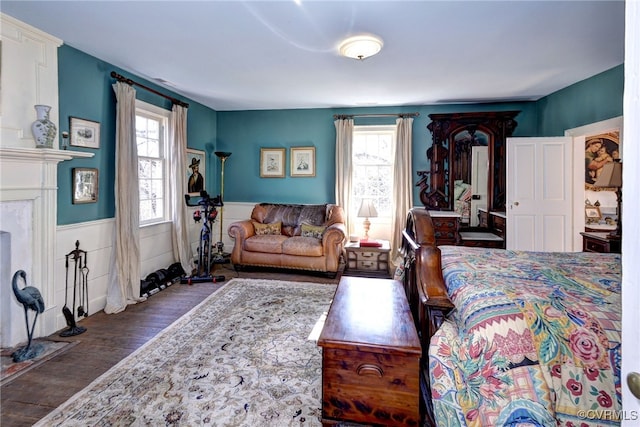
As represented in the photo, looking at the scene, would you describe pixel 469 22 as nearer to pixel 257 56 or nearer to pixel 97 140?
pixel 257 56

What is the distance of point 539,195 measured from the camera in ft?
13.6

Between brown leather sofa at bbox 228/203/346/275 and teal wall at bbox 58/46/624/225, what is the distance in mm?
471

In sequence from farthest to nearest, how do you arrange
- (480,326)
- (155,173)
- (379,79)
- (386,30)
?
(155,173)
(379,79)
(386,30)
(480,326)

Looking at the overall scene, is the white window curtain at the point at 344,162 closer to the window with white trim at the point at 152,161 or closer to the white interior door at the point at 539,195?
the white interior door at the point at 539,195

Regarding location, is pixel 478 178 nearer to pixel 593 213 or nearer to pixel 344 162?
pixel 593 213

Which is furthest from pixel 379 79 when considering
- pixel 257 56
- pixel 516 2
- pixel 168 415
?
pixel 168 415

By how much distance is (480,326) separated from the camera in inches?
51.1

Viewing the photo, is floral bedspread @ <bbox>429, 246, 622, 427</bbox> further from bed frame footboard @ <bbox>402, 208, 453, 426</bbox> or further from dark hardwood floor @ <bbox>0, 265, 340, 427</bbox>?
dark hardwood floor @ <bbox>0, 265, 340, 427</bbox>

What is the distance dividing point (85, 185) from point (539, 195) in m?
5.33

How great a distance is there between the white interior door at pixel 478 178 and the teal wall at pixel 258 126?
0.66 meters

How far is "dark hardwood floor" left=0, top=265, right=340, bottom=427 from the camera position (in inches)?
73.7

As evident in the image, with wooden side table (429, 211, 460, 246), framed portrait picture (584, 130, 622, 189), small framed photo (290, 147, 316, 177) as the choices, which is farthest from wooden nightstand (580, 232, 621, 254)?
small framed photo (290, 147, 316, 177)

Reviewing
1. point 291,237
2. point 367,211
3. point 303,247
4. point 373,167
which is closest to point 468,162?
point 373,167

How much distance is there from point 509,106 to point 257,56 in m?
3.91
